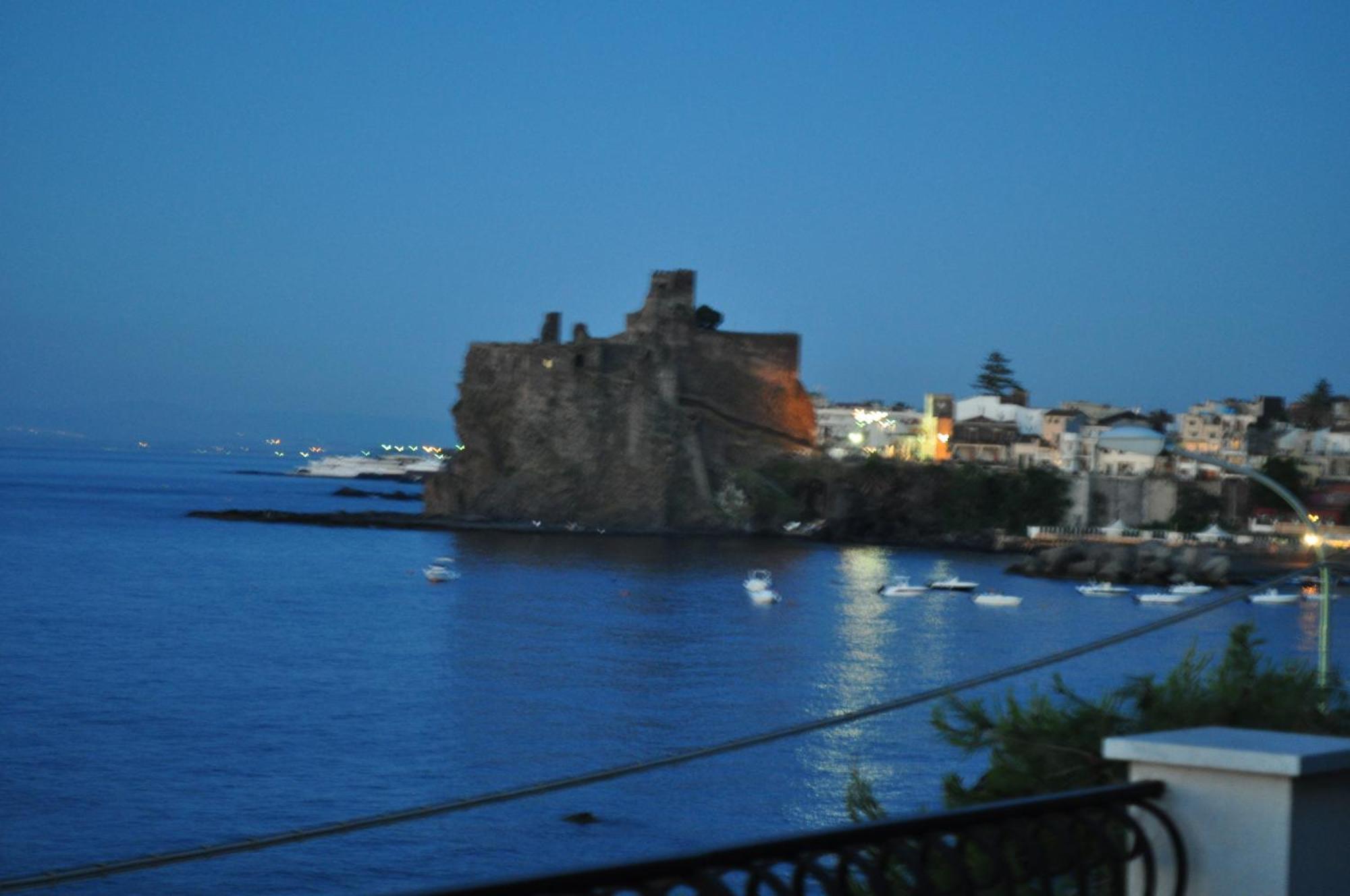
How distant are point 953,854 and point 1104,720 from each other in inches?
153

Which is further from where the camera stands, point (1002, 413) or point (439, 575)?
point (1002, 413)

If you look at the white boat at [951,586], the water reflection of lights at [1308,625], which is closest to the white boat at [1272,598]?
the water reflection of lights at [1308,625]

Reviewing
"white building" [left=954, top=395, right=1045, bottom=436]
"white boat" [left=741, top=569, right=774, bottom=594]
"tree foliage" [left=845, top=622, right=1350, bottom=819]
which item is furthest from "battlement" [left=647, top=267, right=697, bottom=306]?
"tree foliage" [left=845, top=622, right=1350, bottom=819]

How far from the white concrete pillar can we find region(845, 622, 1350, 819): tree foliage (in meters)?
2.88

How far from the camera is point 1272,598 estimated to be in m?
46.0

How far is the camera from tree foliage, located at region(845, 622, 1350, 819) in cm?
621

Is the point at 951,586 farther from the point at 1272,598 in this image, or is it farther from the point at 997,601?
the point at 1272,598

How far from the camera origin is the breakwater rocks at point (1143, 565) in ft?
165

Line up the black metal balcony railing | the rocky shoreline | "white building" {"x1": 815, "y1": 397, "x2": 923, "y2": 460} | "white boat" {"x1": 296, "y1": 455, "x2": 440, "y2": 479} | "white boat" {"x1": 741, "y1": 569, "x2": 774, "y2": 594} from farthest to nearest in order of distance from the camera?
"white boat" {"x1": 296, "y1": 455, "x2": 440, "y2": 479} < "white building" {"x1": 815, "y1": 397, "x2": 923, "y2": 460} < the rocky shoreline < "white boat" {"x1": 741, "y1": 569, "x2": 774, "y2": 594} < the black metal balcony railing

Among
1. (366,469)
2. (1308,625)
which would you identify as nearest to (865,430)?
(1308,625)

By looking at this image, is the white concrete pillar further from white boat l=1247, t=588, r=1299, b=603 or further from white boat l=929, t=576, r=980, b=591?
white boat l=1247, t=588, r=1299, b=603

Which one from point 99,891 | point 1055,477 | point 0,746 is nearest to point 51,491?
point 1055,477

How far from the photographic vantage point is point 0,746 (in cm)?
1966

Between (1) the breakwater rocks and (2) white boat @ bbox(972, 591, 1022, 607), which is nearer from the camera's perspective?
(2) white boat @ bbox(972, 591, 1022, 607)
